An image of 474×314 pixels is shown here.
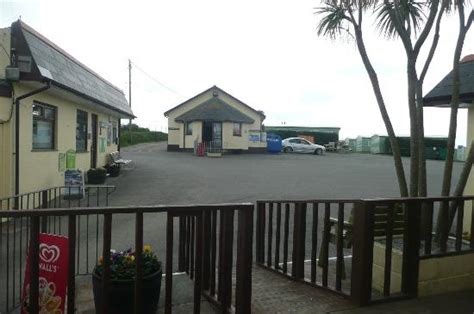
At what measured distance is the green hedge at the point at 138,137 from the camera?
145ft

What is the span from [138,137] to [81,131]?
33747 mm

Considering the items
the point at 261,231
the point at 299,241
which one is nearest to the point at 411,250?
the point at 299,241

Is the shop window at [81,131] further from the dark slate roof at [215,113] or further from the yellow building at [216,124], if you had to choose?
the dark slate roof at [215,113]

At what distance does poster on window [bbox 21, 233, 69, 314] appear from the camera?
11.1ft

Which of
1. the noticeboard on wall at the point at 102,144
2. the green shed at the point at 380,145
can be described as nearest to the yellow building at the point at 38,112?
the noticeboard on wall at the point at 102,144

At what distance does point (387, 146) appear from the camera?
139 feet

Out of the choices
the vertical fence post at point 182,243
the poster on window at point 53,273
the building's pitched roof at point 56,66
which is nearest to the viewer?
the poster on window at point 53,273

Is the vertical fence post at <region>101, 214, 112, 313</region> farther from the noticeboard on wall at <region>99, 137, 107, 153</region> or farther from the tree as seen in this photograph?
the noticeboard on wall at <region>99, 137, 107, 153</region>

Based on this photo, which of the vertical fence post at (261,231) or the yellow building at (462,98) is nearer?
the vertical fence post at (261,231)

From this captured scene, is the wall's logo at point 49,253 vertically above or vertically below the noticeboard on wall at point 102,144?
below

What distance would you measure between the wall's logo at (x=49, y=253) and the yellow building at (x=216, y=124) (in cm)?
2903

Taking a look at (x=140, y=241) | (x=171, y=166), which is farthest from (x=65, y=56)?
(x=140, y=241)

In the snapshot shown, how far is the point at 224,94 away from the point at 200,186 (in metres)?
22.5

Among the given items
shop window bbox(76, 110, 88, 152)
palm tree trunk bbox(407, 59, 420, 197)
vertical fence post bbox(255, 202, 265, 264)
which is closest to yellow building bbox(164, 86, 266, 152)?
shop window bbox(76, 110, 88, 152)
